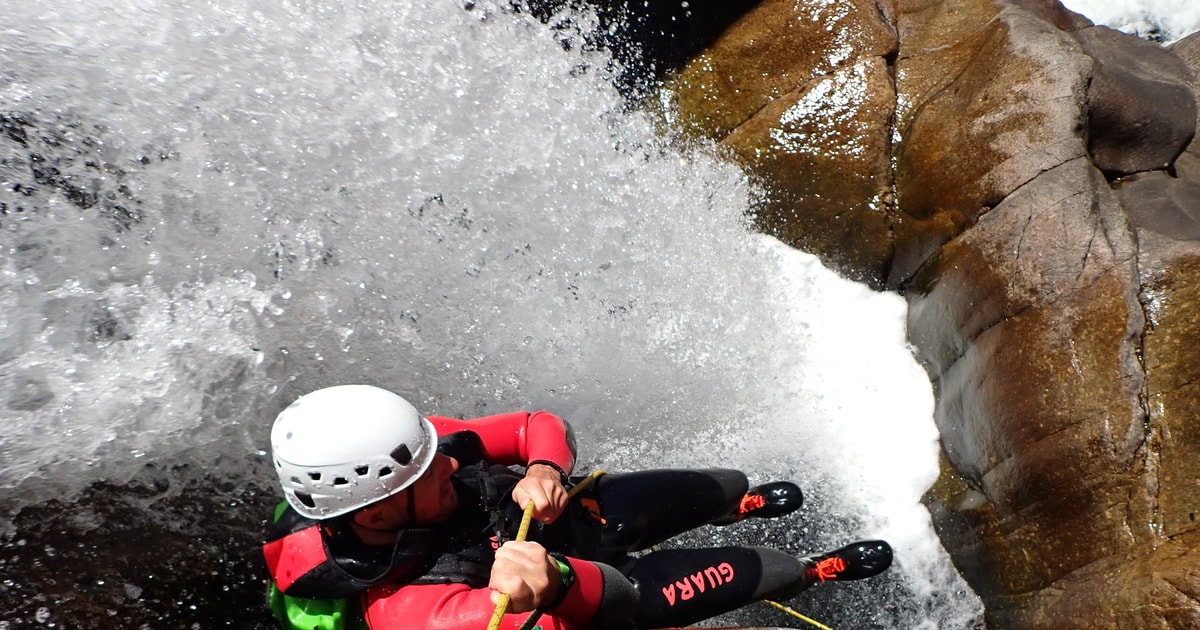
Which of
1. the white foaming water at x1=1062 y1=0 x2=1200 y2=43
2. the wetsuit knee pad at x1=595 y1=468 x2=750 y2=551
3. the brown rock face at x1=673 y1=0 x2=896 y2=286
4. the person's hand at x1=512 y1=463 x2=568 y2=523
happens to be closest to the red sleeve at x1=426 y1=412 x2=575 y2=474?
the person's hand at x1=512 y1=463 x2=568 y2=523

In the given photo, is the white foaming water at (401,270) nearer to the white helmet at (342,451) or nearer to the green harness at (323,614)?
the green harness at (323,614)

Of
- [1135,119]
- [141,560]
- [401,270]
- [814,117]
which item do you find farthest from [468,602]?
[1135,119]

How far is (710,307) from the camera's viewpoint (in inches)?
209

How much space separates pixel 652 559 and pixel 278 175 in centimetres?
329

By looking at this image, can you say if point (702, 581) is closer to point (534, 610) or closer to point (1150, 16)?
point (534, 610)

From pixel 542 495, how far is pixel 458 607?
50 cm

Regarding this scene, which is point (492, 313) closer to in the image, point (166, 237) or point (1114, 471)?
point (166, 237)

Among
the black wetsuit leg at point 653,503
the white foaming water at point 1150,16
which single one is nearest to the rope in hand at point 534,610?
the black wetsuit leg at point 653,503

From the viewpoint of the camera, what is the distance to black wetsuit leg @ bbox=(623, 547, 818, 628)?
3146 mm

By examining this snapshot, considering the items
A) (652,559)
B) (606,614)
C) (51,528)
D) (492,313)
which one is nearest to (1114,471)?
(652,559)

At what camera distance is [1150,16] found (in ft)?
23.6

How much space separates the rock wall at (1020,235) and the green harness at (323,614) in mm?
3155

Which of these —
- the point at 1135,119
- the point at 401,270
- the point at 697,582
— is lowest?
the point at 401,270

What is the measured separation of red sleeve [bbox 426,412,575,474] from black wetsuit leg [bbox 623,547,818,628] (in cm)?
63
